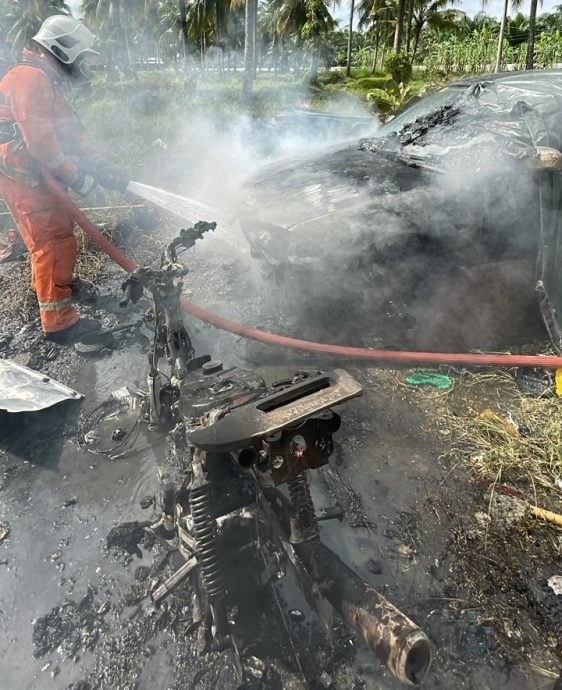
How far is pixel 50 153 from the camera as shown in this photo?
3.24m

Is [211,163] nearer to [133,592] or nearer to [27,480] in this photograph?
[27,480]

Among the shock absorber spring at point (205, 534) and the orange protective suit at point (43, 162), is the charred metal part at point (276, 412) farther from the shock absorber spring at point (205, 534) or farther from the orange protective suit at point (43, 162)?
the orange protective suit at point (43, 162)

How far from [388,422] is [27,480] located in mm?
2226

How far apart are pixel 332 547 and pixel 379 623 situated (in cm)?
93

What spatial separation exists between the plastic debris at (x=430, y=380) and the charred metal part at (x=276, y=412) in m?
2.11

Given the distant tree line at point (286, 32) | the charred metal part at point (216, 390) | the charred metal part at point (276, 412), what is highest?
the distant tree line at point (286, 32)

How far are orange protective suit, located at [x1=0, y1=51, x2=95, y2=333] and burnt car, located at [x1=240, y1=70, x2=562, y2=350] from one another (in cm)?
146

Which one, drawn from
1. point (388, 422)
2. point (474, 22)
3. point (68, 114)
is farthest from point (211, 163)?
point (474, 22)

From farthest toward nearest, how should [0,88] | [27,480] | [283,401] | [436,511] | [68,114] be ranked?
[68,114] → [0,88] → [27,480] → [436,511] → [283,401]

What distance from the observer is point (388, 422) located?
9.72 feet

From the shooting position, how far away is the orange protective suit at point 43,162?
3162 mm

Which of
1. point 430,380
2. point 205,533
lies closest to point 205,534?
point 205,533

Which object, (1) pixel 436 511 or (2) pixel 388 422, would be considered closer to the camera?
(1) pixel 436 511

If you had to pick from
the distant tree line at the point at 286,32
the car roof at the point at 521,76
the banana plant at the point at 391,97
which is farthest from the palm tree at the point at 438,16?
the car roof at the point at 521,76
